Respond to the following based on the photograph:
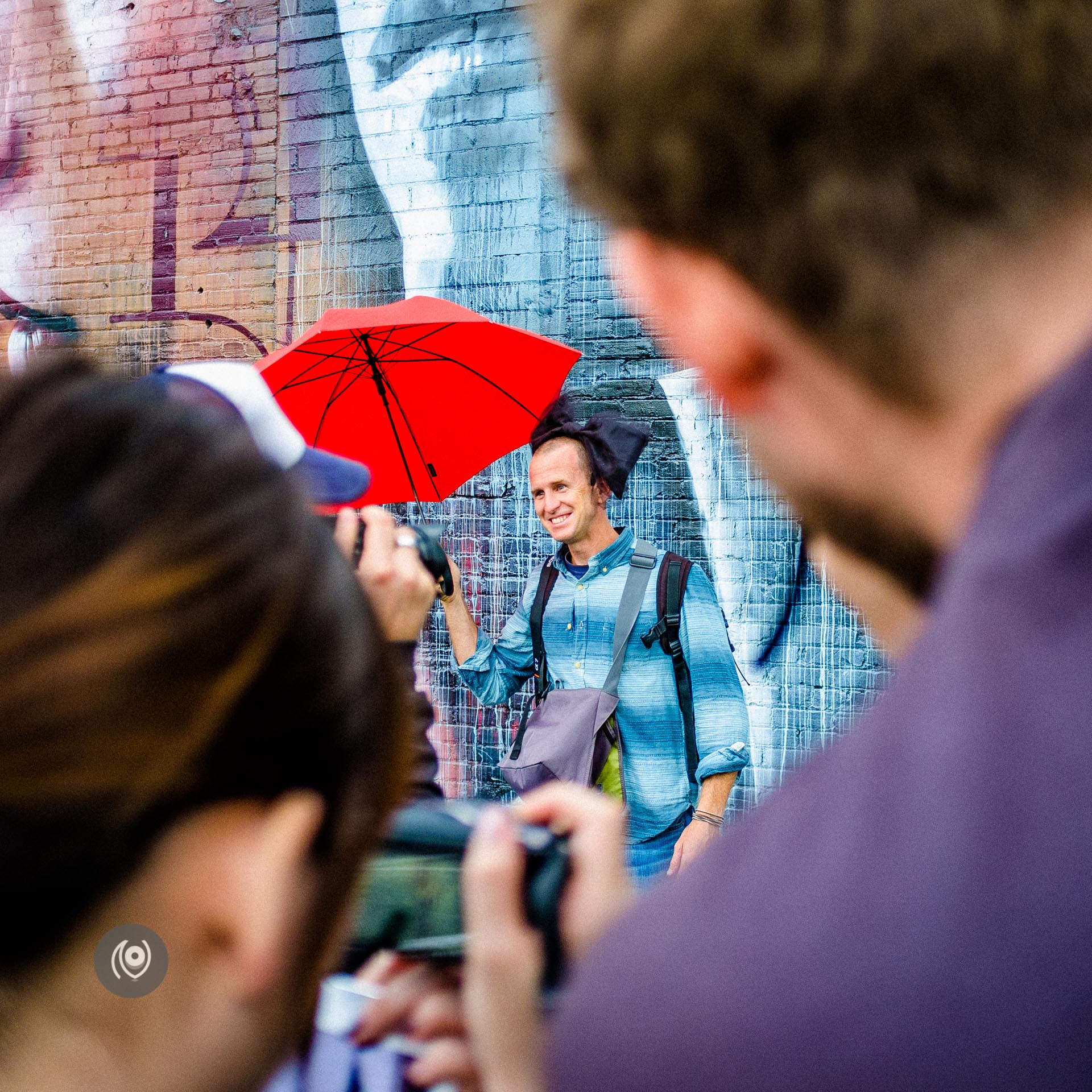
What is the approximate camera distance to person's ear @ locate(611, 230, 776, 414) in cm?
56

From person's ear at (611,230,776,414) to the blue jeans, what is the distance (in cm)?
256

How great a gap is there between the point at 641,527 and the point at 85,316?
3229mm

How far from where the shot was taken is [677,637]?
10.2 ft

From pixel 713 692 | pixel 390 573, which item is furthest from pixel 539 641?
pixel 390 573

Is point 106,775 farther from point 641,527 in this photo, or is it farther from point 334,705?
point 641,527

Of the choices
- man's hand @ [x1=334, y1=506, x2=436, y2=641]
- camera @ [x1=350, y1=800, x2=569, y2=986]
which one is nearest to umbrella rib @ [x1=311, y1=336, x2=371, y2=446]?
man's hand @ [x1=334, y1=506, x2=436, y2=641]

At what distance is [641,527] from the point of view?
14.7 ft

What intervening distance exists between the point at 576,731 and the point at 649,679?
310mm

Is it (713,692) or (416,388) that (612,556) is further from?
(416,388)

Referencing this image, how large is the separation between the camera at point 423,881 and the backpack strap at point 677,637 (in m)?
2.30

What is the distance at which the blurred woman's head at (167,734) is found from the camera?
0.53 m

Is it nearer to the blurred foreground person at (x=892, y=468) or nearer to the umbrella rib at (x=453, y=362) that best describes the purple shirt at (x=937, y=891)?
the blurred foreground person at (x=892, y=468)

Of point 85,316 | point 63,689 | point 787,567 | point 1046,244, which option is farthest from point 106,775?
point 85,316

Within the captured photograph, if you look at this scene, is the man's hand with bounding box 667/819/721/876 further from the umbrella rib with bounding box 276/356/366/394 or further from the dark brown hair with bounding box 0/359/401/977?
the dark brown hair with bounding box 0/359/401/977
